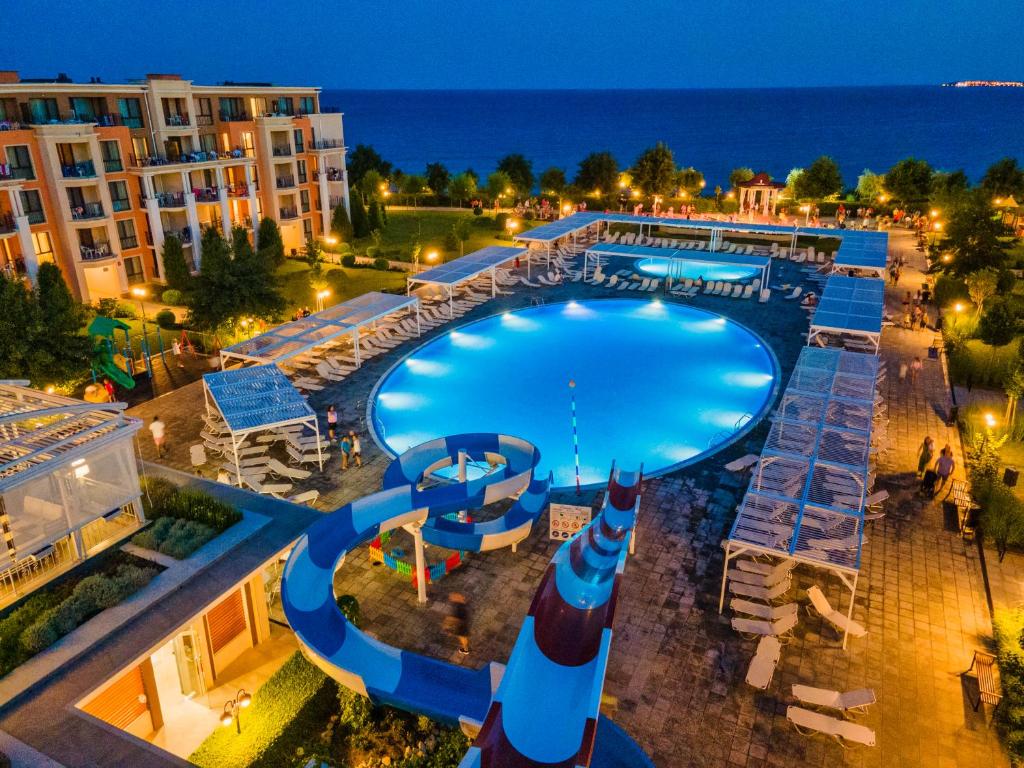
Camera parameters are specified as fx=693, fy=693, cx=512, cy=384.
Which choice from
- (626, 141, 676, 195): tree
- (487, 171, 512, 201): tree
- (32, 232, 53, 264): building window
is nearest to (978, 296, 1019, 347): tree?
(626, 141, 676, 195): tree

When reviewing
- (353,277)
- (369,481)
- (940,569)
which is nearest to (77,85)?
(353,277)

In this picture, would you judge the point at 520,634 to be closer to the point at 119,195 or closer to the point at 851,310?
the point at 851,310

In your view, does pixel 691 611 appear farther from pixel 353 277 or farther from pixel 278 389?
pixel 353 277

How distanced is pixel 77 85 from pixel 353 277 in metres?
15.4

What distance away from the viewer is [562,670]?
22.1ft

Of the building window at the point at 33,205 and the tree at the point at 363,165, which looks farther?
the tree at the point at 363,165

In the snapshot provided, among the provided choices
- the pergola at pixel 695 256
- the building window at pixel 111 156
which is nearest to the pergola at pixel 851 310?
the pergola at pixel 695 256

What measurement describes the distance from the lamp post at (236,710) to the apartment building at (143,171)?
2547 cm

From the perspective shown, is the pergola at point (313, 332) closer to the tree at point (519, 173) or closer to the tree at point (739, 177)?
the tree at point (519, 173)

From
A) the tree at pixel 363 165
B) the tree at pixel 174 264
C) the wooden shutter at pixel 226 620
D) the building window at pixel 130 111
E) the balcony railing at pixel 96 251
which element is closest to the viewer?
the wooden shutter at pixel 226 620

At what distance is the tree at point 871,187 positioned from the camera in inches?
2133

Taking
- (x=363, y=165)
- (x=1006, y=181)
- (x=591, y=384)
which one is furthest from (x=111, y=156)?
(x=1006, y=181)

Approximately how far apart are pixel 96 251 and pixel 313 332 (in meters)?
15.2

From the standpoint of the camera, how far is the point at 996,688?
1130 cm
